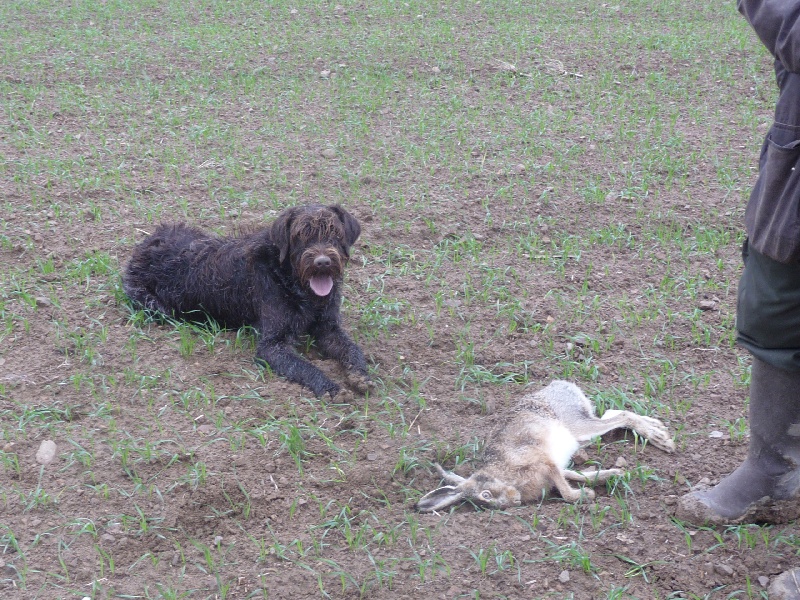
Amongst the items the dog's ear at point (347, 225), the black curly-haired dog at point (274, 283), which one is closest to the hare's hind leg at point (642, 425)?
the black curly-haired dog at point (274, 283)

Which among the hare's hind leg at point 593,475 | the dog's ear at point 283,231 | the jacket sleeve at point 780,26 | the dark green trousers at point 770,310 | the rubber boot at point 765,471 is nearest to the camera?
the jacket sleeve at point 780,26

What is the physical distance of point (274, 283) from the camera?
16.6 feet

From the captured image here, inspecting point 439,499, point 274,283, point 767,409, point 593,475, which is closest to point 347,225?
point 274,283

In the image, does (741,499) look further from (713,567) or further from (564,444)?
(564,444)

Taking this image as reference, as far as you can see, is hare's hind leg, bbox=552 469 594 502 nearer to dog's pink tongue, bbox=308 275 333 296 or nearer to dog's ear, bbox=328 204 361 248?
dog's pink tongue, bbox=308 275 333 296

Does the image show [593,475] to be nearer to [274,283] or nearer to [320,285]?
[320,285]

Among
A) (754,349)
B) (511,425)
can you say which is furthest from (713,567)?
(511,425)

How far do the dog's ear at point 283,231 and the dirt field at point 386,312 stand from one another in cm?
59

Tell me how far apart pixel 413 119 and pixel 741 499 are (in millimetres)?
6002

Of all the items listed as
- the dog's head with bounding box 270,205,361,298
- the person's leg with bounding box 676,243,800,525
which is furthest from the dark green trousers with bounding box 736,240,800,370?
the dog's head with bounding box 270,205,361,298

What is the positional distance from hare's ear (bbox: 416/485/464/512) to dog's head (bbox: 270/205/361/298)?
170 cm

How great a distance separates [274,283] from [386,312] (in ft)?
2.44

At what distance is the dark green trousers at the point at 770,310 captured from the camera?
108 inches

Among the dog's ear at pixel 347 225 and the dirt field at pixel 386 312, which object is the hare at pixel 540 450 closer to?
the dirt field at pixel 386 312
